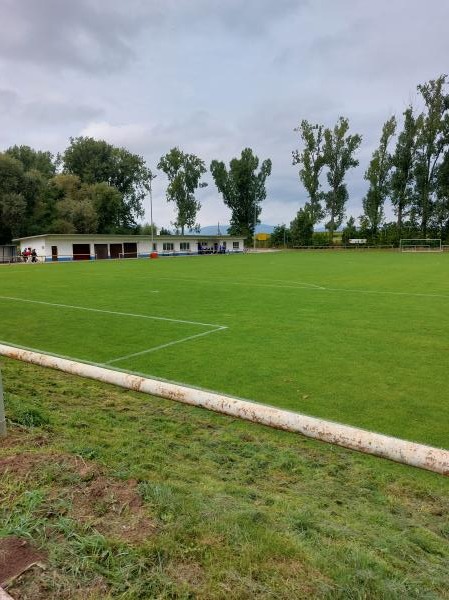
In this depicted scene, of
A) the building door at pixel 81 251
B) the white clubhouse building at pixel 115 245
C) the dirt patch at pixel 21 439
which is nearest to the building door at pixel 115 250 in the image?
the white clubhouse building at pixel 115 245

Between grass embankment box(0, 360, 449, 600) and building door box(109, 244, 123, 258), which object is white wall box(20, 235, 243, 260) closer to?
building door box(109, 244, 123, 258)

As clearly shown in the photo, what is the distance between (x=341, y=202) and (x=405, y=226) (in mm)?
11423

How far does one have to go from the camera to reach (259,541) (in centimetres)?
228

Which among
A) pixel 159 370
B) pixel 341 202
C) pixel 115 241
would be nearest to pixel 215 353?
pixel 159 370

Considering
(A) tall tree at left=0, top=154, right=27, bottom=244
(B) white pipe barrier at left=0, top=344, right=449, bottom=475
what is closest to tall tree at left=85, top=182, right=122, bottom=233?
(A) tall tree at left=0, top=154, right=27, bottom=244

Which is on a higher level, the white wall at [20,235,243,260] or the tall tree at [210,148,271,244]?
the tall tree at [210,148,271,244]

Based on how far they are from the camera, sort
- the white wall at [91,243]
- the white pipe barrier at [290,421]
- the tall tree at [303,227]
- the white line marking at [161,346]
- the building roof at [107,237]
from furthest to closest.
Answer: the tall tree at [303,227], the building roof at [107,237], the white wall at [91,243], the white line marking at [161,346], the white pipe barrier at [290,421]

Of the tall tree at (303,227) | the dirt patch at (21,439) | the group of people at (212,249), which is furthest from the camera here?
the tall tree at (303,227)

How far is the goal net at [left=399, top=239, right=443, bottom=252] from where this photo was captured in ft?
195

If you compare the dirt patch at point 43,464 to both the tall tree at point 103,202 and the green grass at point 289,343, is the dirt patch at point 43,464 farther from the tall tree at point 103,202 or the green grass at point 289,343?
the tall tree at point 103,202

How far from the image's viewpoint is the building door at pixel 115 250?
54.1 m

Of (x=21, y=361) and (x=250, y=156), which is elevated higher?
(x=250, y=156)

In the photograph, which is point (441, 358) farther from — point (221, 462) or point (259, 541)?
point (259, 541)

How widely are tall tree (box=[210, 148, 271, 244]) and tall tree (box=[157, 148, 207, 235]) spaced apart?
4.67 metres
